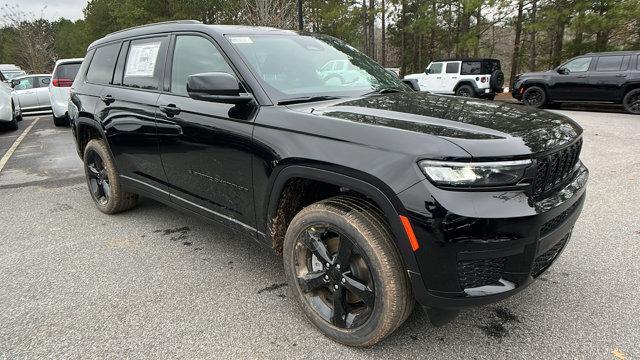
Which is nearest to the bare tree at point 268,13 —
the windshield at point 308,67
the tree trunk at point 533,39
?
the tree trunk at point 533,39

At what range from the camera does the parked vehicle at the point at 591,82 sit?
11.6 metres

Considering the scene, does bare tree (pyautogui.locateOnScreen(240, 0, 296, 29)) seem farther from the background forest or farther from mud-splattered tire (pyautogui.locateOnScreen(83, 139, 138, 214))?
mud-splattered tire (pyautogui.locateOnScreen(83, 139, 138, 214))

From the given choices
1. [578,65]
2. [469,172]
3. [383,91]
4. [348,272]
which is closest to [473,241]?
[469,172]

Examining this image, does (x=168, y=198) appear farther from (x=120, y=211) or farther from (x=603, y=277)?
(x=603, y=277)

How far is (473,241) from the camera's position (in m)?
1.80

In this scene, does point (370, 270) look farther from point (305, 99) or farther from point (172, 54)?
point (172, 54)

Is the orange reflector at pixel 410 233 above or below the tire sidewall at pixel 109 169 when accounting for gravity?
above

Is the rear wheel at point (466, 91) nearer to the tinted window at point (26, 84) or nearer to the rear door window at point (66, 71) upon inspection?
the rear door window at point (66, 71)

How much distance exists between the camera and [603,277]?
2.89 metres

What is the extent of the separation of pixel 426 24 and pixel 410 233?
24.1m

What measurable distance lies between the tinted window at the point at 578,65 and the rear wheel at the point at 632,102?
4.66ft

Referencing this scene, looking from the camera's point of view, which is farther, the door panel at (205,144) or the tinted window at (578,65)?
the tinted window at (578,65)

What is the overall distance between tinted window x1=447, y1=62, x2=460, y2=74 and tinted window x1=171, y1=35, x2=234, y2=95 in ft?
51.2

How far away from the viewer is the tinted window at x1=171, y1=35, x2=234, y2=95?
289 cm
